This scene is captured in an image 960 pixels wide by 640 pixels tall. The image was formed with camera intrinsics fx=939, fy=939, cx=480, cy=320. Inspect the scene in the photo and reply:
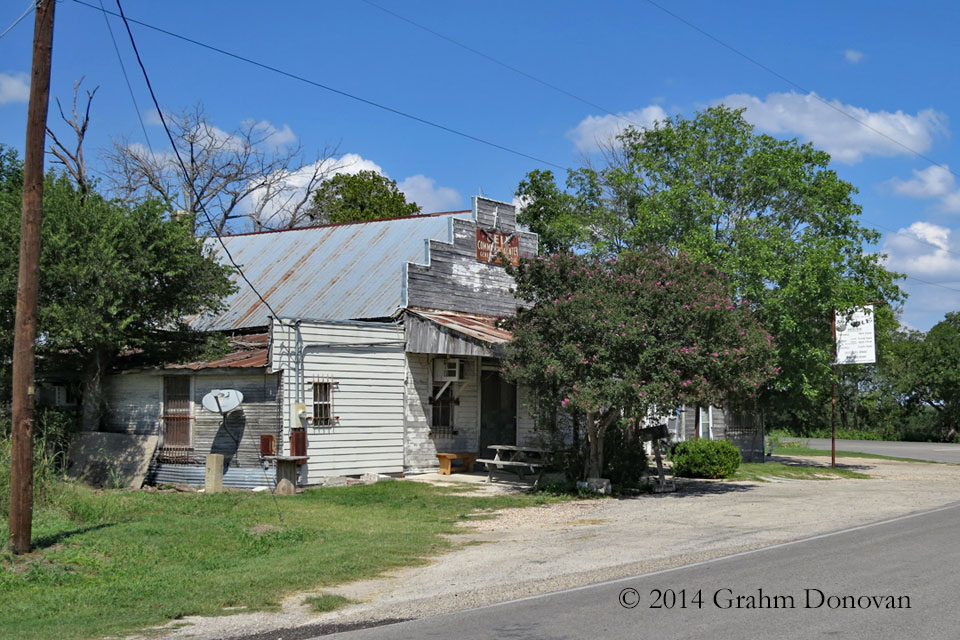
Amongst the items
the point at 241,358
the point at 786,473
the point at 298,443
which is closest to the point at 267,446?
the point at 298,443

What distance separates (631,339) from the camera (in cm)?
1678

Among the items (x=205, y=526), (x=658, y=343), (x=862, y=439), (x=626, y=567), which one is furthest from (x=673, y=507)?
(x=862, y=439)

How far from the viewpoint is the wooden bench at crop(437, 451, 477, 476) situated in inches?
861

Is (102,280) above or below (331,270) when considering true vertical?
below

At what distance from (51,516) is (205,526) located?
2.12 meters

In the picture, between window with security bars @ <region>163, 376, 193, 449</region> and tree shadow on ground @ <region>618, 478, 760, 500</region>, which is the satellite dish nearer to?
window with security bars @ <region>163, 376, 193, 449</region>

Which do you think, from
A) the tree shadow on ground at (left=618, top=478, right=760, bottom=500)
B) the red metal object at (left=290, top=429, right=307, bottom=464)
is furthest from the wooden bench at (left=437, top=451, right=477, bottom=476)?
the tree shadow on ground at (left=618, top=478, right=760, bottom=500)

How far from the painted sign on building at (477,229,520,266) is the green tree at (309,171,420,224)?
17.9 meters

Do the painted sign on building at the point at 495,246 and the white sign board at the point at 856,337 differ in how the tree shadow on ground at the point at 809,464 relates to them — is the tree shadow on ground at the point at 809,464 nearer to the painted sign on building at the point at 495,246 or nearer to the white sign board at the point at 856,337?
the white sign board at the point at 856,337

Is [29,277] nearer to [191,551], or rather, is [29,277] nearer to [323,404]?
[191,551]

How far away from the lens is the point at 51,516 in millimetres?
13211

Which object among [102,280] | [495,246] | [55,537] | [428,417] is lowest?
[55,537]

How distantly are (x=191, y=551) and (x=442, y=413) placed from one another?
11.3 m

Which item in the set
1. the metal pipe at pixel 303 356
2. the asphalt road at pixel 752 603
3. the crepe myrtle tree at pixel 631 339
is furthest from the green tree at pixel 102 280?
the asphalt road at pixel 752 603
